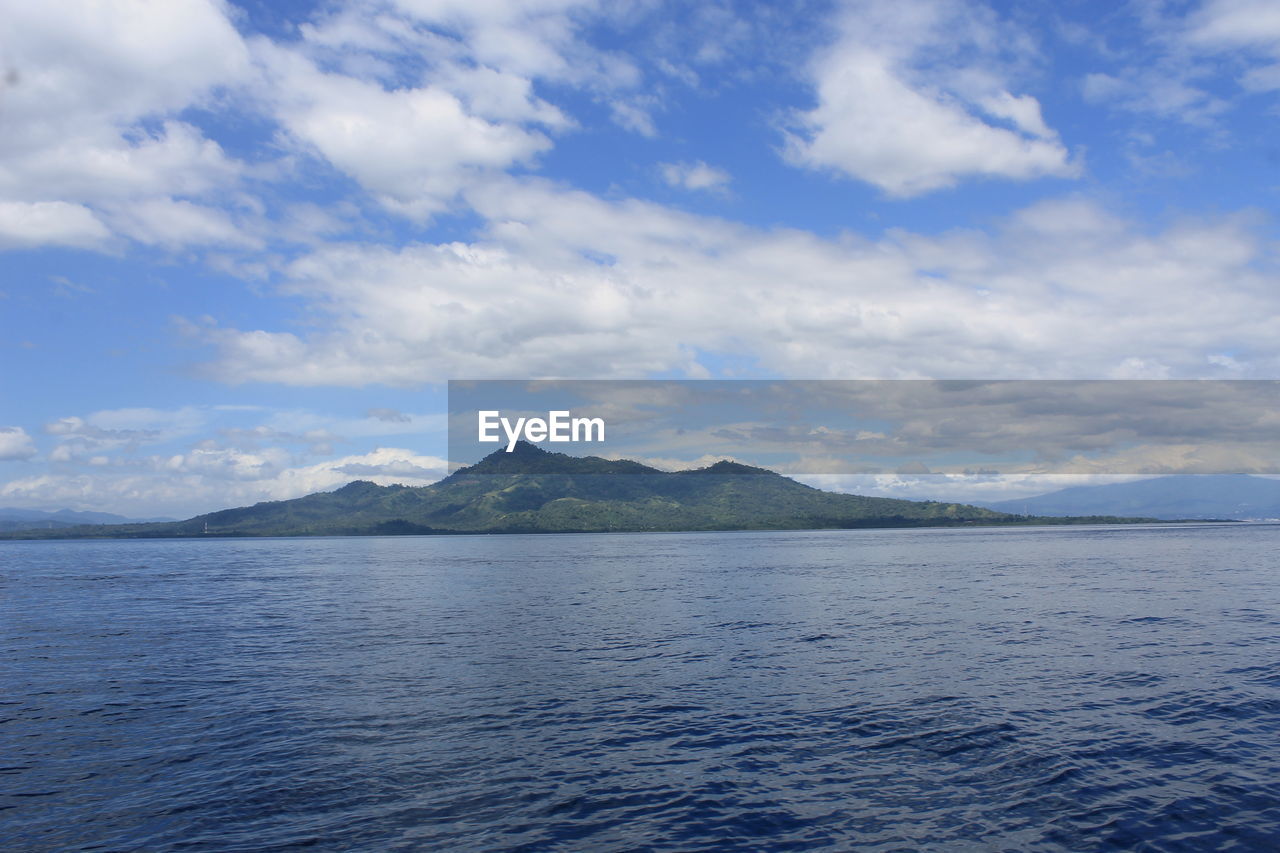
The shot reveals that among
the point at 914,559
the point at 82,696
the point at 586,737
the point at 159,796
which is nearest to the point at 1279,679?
the point at 586,737

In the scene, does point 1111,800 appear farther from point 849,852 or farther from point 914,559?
point 914,559

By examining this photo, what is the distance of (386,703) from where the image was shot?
40406mm

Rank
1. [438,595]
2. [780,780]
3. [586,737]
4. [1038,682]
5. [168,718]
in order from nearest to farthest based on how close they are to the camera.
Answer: [780,780], [586,737], [168,718], [1038,682], [438,595]

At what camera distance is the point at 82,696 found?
43.9m

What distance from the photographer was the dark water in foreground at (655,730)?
24.6m

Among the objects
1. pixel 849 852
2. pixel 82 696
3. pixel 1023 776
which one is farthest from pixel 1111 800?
pixel 82 696

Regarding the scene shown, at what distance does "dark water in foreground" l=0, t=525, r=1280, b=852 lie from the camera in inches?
968

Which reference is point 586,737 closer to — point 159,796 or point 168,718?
point 159,796

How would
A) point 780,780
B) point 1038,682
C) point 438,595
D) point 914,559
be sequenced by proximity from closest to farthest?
1. point 780,780
2. point 1038,682
3. point 438,595
4. point 914,559

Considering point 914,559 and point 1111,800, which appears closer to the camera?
point 1111,800

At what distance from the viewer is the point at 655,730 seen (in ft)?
114

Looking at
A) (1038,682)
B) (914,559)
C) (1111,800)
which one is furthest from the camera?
(914,559)

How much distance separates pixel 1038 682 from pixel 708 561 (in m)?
125

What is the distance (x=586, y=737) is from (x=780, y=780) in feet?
30.8
